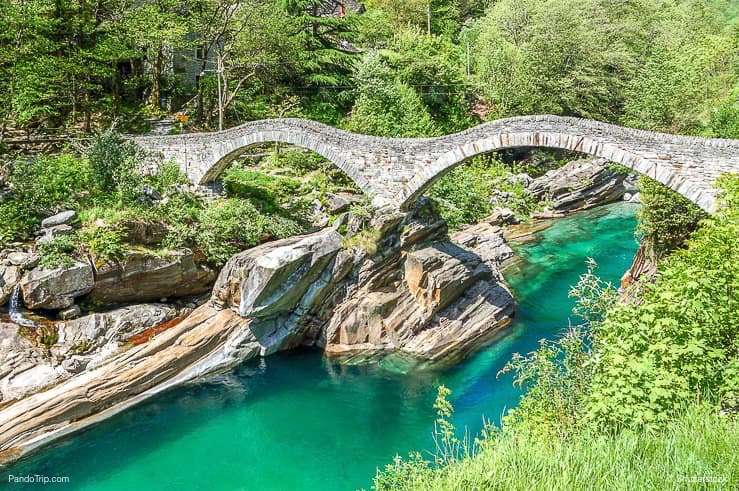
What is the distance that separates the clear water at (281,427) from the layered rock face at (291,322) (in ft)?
1.81

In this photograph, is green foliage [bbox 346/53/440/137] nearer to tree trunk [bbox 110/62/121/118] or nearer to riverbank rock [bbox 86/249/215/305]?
tree trunk [bbox 110/62/121/118]

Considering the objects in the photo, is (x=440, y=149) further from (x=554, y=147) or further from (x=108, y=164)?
(x=108, y=164)

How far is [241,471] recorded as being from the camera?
10.9 m

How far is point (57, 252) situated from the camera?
13.1 metres

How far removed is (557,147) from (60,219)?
47.2ft

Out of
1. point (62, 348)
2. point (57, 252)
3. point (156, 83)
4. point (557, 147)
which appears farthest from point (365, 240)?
point (156, 83)

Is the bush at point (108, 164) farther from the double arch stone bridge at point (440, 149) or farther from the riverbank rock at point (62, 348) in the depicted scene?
the riverbank rock at point (62, 348)

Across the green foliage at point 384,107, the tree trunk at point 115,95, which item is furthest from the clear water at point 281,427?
the tree trunk at point 115,95

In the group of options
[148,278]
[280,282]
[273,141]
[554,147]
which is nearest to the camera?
[554,147]

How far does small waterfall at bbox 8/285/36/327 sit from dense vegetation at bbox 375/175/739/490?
1045 centimetres

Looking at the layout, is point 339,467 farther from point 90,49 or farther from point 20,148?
point 90,49

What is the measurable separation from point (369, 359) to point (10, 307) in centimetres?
960

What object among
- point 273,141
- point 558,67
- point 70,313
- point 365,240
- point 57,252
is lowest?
point 70,313

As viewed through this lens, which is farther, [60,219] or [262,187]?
[262,187]
